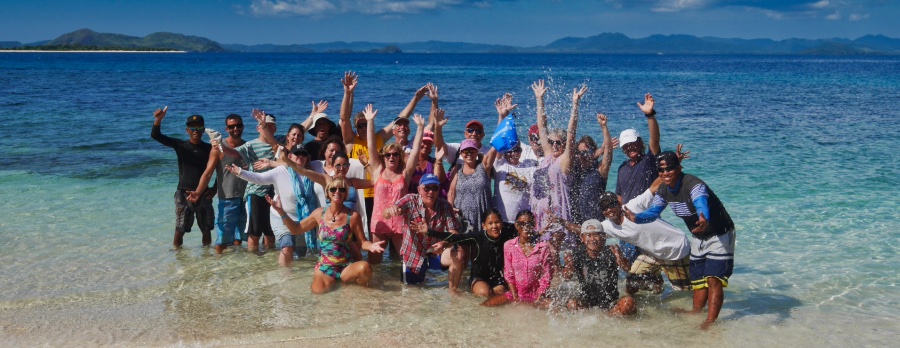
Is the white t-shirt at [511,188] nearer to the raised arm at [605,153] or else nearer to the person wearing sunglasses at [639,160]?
the raised arm at [605,153]

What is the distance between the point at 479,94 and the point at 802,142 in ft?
72.9

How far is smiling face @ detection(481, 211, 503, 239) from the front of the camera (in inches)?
281

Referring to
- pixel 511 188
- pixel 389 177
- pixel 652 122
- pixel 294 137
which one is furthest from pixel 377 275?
pixel 652 122

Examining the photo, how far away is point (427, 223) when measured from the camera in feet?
24.5

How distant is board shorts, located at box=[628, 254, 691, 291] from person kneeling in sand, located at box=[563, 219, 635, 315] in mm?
568

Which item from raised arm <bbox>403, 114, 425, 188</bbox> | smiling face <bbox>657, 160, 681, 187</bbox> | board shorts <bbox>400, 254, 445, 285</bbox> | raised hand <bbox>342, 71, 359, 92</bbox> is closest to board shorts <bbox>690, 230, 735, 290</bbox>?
smiling face <bbox>657, 160, 681, 187</bbox>

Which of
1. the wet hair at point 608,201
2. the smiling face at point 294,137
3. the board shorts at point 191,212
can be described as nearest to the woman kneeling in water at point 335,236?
the smiling face at point 294,137

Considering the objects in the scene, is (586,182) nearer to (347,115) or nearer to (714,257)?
(714,257)

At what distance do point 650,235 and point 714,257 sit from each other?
0.65m

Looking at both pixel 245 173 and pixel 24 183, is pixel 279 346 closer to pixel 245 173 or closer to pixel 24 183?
pixel 245 173

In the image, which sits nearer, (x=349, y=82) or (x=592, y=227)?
(x=592, y=227)

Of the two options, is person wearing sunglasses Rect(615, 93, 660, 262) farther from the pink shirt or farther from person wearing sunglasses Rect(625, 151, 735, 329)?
the pink shirt

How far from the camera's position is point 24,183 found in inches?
552

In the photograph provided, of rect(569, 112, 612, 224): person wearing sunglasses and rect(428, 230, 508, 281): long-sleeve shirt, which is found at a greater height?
rect(569, 112, 612, 224): person wearing sunglasses
